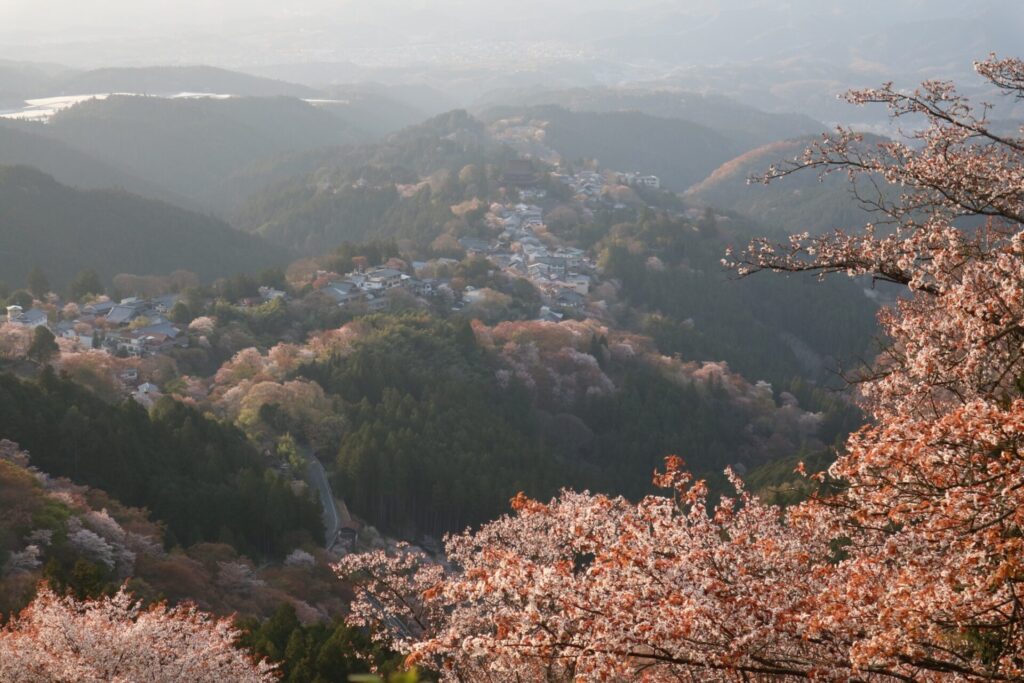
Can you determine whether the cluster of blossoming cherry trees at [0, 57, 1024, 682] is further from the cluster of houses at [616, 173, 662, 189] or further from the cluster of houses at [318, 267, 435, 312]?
the cluster of houses at [616, 173, 662, 189]

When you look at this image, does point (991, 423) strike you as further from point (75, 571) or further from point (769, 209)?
point (769, 209)

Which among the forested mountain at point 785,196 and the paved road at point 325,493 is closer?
the paved road at point 325,493

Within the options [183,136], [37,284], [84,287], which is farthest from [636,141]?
[37,284]

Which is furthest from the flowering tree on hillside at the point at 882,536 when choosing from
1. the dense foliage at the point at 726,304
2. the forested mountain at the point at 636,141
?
the forested mountain at the point at 636,141

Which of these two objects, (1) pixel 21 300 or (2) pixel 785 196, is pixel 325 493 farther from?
(2) pixel 785 196

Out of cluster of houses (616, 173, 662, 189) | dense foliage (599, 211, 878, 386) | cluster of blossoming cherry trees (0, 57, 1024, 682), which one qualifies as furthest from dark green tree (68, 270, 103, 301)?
cluster of houses (616, 173, 662, 189)

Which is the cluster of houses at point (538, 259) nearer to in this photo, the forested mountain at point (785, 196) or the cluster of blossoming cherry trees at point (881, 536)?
the forested mountain at point (785, 196)

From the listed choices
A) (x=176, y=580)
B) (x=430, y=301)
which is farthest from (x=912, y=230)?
(x=430, y=301)

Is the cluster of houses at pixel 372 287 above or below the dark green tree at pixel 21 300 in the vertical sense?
below
